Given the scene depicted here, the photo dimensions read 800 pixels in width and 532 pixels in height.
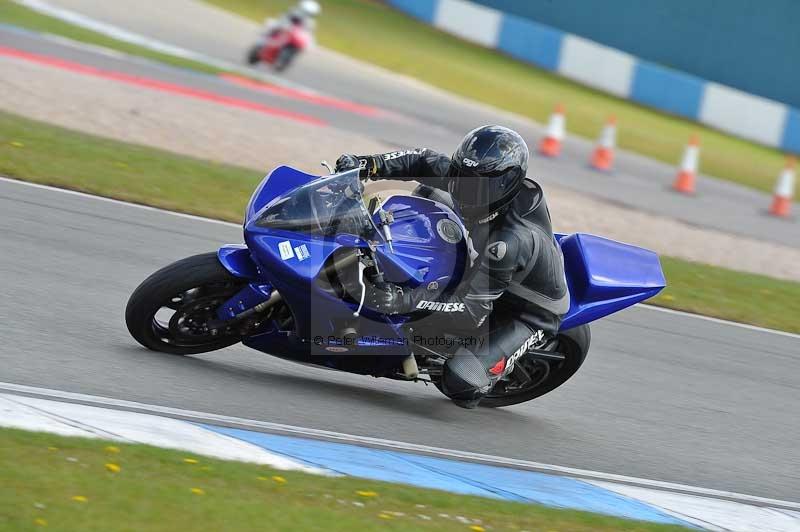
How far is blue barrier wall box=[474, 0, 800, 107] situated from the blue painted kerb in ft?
71.0

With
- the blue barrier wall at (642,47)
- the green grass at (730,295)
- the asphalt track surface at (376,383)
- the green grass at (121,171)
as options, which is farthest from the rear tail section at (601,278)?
the blue barrier wall at (642,47)

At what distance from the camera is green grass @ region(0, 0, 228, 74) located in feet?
56.1

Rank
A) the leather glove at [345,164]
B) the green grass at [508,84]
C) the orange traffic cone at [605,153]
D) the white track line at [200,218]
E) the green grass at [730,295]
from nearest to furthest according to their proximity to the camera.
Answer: the leather glove at [345,164], the white track line at [200,218], the green grass at [730,295], the orange traffic cone at [605,153], the green grass at [508,84]

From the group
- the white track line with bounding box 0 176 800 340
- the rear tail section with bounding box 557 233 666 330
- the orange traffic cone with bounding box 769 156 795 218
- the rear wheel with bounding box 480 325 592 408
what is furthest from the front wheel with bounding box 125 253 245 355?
the orange traffic cone with bounding box 769 156 795 218

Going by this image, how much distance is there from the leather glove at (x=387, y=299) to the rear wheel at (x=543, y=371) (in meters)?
1.00

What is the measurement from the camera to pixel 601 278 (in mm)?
6281

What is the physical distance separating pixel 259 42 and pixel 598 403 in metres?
13.2

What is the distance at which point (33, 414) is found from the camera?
483 centimetres

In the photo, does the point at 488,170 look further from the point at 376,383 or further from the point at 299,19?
the point at 299,19

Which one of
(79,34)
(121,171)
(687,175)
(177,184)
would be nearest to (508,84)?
(687,175)

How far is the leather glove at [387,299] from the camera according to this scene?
5.64 metres

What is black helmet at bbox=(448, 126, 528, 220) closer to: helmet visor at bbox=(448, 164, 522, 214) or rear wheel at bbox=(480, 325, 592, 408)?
helmet visor at bbox=(448, 164, 522, 214)

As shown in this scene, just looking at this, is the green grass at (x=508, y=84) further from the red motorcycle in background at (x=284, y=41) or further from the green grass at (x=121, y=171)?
the green grass at (x=121, y=171)

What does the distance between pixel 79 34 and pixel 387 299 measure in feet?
43.8
